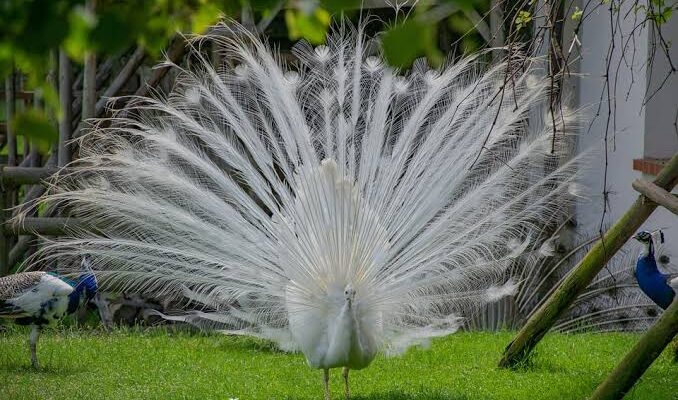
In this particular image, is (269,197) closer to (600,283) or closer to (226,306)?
(226,306)

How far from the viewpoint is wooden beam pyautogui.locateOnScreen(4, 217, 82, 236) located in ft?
29.8

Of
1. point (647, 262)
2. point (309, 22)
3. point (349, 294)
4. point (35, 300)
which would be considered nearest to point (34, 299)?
point (35, 300)

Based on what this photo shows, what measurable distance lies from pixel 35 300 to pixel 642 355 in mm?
3974

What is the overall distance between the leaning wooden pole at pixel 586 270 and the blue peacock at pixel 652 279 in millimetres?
715

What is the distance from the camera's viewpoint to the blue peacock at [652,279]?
683 centimetres

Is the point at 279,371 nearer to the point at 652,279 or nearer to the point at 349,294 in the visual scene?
the point at 349,294

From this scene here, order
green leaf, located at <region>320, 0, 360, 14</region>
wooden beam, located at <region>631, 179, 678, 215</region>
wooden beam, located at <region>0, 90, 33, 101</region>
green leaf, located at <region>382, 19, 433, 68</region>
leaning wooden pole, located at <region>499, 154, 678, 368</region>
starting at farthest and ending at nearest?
wooden beam, located at <region>0, 90, 33, 101</region> → leaning wooden pole, located at <region>499, 154, 678, 368</region> → wooden beam, located at <region>631, 179, 678, 215</region> → green leaf, located at <region>320, 0, 360, 14</region> → green leaf, located at <region>382, 19, 433, 68</region>

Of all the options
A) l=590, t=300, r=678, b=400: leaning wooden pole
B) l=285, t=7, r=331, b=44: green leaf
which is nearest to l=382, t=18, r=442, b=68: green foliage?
l=285, t=7, r=331, b=44: green leaf

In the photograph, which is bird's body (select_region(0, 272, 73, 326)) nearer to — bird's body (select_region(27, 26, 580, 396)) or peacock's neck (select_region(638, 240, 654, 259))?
bird's body (select_region(27, 26, 580, 396))

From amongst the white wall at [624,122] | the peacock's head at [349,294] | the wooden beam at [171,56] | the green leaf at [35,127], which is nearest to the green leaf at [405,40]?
the green leaf at [35,127]

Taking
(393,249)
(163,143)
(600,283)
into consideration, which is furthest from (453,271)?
(600,283)

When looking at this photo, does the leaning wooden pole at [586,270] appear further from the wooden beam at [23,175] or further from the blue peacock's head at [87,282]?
the wooden beam at [23,175]

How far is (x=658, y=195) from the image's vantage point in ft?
17.8

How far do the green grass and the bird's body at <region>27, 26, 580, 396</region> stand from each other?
1.04ft
